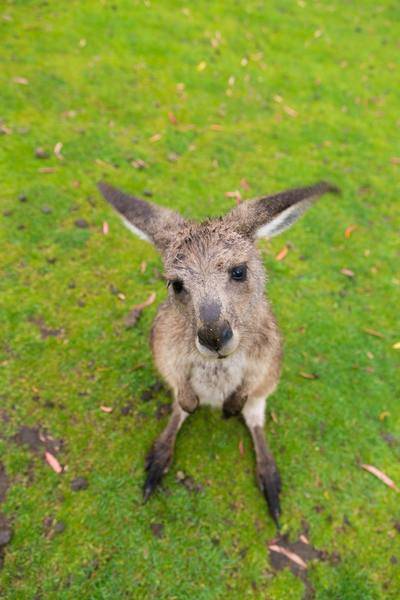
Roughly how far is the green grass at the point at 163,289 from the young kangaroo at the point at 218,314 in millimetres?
235

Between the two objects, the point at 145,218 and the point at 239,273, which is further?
the point at 145,218

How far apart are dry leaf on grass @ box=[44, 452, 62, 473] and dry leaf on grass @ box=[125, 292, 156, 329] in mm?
1311

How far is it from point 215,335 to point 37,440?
6.85 ft

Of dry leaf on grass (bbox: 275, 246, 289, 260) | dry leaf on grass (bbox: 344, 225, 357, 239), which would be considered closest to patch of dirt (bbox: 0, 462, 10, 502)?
dry leaf on grass (bbox: 275, 246, 289, 260)

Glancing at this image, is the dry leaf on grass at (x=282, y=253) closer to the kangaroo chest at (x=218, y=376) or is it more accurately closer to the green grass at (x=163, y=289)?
the green grass at (x=163, y=289)

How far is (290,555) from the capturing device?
3174 mm

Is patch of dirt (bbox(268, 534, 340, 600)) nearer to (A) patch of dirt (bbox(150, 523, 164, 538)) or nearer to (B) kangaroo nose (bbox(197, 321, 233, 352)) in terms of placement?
(A) patch of dirt (bbox(150, 523, 164, 538))

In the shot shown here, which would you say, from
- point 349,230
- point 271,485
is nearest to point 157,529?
point 271,485

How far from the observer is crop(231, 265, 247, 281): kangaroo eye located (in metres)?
2.55

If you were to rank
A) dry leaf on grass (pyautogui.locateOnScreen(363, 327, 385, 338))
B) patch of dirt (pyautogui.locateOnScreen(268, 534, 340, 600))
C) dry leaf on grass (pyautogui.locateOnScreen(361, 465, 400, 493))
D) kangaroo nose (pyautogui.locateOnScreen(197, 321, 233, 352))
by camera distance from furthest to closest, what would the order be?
dry leaf on grass (pyautogui.locateOnScreen(363, 327, 385, 338)) < dry leaf on grass (pyautogui.locateOnScreen(361, 465, 400, 493)) < patch of dirt (pyautogui.locateOnScreen(268, 534, 340, 600)) < kangaroo nose (pyautogui.locateOnScreen(197, 321, 233, 352))

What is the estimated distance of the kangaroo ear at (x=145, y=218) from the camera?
9.34 ft

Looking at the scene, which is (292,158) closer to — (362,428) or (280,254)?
(280,254)

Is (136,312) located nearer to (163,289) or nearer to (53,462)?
(163,289)

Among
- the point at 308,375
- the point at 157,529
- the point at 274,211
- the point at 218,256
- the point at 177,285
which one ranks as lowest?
the point at 157,529
